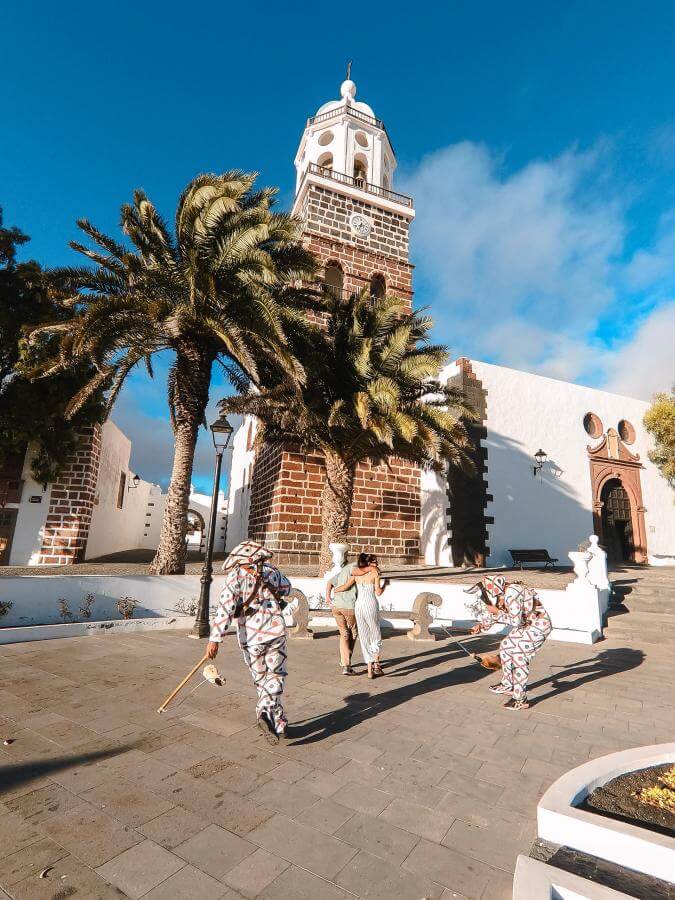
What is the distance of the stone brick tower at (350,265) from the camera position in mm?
15648

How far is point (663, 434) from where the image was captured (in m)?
21.7

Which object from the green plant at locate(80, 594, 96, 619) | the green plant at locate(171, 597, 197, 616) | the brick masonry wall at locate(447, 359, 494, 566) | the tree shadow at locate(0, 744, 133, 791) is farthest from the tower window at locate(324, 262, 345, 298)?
the tree shadow at locate(0, 744, 133, 791)

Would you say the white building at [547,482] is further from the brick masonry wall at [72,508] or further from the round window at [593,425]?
the brick masonry wall at [72,508]

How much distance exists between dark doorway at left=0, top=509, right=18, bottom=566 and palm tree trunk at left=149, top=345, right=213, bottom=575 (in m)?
6.32

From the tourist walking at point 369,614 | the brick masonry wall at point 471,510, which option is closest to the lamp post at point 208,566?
the tourist walking at point 369,614

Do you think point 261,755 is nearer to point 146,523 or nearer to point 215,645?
point 215,645

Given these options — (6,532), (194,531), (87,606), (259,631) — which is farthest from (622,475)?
(194,531)

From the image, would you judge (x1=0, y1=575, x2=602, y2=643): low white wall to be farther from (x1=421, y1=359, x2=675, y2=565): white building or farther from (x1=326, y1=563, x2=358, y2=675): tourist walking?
(x1=421, y1=359, x2=675, y2=565): white building

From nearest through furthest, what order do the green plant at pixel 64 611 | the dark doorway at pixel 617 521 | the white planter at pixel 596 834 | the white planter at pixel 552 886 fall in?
the white planter at pixel 552 886 < the white planter at pixel 596 834 < the green plant at pixel 64 611 < the dark doorway at pixel 617 521

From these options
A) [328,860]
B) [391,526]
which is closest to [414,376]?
[391,526]

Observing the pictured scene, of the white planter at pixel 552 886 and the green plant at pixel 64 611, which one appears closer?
the white planter at pixel 552 886

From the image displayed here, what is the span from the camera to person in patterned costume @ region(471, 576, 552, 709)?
5246mm

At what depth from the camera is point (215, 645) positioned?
13.3ft

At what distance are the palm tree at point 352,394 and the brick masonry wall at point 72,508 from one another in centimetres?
644
